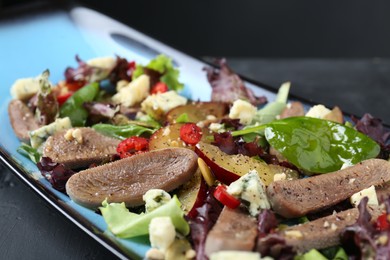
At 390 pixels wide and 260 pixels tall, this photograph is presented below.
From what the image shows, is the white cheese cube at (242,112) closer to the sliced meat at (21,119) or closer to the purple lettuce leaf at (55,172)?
the purple lettuce leaf at (55,172)

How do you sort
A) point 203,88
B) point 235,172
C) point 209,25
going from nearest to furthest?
point 235,172, point 203,88, point 209,25

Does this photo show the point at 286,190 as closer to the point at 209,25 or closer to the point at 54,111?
the point at 54,111

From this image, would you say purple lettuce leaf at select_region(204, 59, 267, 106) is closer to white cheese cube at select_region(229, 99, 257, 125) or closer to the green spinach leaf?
white cheese cube at select_region(229, 99, 257, 125)

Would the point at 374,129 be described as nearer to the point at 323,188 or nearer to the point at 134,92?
the point at 323,188

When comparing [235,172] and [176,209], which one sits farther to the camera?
[235,172]

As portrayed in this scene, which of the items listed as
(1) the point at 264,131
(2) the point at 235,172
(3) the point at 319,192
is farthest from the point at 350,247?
(1) the point at 264,131

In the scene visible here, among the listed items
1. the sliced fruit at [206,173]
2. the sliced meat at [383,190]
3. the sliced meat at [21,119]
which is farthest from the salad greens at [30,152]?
the sliced meat at [383,190]

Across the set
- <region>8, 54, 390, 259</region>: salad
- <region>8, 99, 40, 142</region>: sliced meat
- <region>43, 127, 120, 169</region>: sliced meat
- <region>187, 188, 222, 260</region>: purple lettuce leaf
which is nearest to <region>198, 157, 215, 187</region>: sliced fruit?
<region>8, 54, 390, 259</region>: salad
